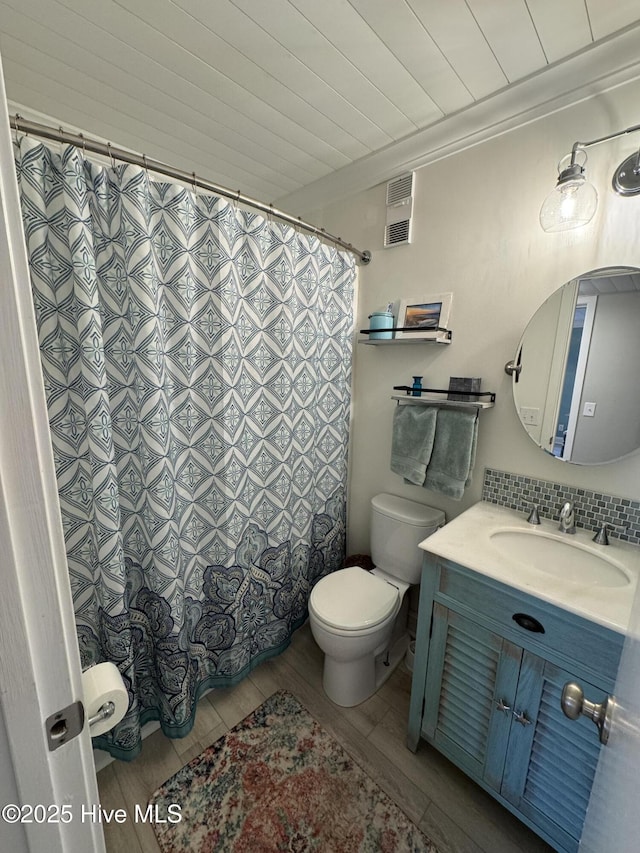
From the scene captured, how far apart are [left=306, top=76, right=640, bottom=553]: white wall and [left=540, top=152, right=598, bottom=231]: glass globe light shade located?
5cm

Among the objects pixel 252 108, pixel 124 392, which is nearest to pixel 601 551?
pixel 124 392

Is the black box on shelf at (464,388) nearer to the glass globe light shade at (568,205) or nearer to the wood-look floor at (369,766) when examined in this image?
the glass globe light shade at (568,205)

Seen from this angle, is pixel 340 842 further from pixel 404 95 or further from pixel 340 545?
pixel 404 95

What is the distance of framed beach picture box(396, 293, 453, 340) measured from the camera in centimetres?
155

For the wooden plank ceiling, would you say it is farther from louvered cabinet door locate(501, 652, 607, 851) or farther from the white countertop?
louvered cabinet door locate(501, 652, 607, 851)

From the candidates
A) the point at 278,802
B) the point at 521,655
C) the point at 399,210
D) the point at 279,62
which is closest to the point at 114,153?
the point at 279,62

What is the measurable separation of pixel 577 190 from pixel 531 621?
138 centimetres

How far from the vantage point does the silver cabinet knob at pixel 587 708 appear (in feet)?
1.80

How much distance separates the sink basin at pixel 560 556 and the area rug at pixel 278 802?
0.94m

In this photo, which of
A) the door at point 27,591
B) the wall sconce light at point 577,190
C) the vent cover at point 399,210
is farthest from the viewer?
the vent cover at point 399,210

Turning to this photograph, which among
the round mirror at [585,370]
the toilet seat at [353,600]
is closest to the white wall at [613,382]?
the round mirror at [585,370]

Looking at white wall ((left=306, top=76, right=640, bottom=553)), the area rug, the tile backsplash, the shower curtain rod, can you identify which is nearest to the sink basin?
the tile backsplash

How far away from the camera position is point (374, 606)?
147 centimetres

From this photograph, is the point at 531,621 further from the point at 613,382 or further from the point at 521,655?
the point at 613,382
